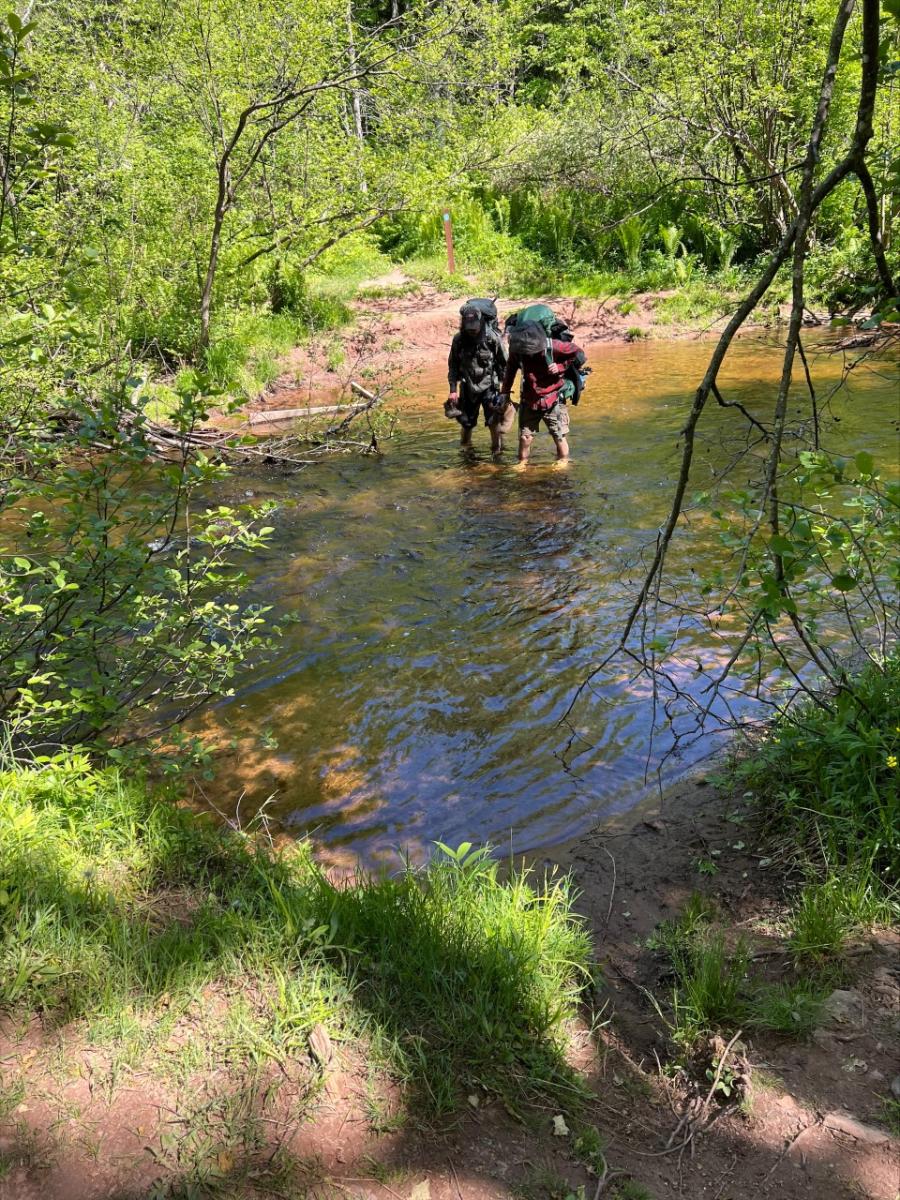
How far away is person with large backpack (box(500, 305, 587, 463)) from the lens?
9.36 m

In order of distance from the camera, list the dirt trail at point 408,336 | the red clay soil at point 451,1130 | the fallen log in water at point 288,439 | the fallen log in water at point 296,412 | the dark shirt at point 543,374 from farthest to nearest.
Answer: the dirt trail at point 408,336 → the fallen log in water at point 296,412 → the fallen log in water at point 288,439 → the dark shirt at point 543,374 → the red clay soil at point 451,1130

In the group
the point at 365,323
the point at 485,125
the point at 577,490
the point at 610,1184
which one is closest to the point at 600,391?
the point at 577,490

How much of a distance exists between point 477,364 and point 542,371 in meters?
1.00

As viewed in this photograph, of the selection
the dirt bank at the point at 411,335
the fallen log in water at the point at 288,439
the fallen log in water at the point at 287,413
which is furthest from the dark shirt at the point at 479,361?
the dirt bank at the point at 411,335

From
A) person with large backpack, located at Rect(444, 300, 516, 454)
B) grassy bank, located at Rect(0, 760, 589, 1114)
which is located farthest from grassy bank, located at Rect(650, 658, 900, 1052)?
person with large backpack, located at Rect(444, 300, 516, 454)

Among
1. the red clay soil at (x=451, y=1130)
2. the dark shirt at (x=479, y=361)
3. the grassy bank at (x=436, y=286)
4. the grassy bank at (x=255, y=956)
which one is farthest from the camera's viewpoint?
the grassy bank at (x=436, y=286)

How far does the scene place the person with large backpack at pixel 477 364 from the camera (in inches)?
393

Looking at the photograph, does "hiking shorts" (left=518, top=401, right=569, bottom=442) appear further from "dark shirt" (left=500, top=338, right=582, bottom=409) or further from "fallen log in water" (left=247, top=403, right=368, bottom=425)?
"fallen log in water" (left=247, top=403, right=368, bottom=425)

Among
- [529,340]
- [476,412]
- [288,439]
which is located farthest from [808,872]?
[476,412]

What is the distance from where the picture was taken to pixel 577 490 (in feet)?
31.1

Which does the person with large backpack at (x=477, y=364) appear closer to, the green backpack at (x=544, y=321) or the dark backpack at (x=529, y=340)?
the green backpack at (x=544, y=321)

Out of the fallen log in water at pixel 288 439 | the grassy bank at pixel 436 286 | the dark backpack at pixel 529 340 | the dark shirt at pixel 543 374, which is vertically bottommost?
the fallen log in water at pixel 288 439

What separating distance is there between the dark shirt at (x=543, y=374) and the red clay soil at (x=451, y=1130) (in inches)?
308

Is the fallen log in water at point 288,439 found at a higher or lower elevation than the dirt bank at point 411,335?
lower
